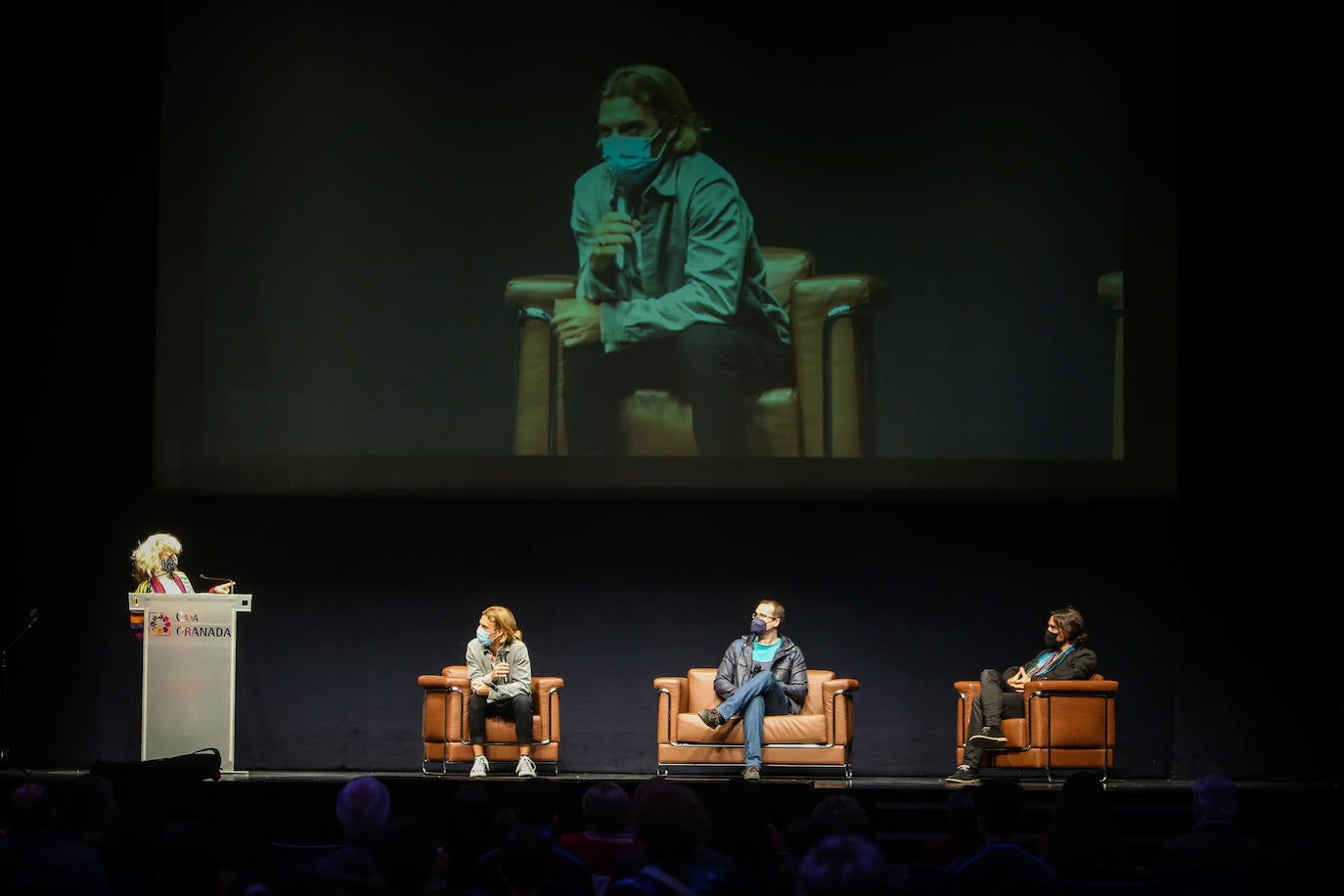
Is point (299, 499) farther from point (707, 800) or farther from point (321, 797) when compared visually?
point (707, 800)

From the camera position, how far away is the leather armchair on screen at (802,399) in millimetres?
7730

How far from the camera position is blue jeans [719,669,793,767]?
7191 millimetres

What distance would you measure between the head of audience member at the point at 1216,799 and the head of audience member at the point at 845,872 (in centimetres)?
198

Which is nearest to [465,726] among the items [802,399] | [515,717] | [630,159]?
[515,717]

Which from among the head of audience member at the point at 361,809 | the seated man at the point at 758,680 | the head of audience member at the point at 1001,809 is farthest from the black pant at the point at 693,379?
the head of audience member at the point at 361,809

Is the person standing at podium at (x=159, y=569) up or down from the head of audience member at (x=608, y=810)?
up

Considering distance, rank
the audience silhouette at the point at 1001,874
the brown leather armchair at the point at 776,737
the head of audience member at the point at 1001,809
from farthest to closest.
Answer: the brown leather armchair at the point at 776,737 < the head of audience member at the point at 1001,809 < the audience silhouette at the point at 1001,874

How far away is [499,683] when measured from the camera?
24.2 ft

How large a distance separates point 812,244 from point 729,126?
0.73 m

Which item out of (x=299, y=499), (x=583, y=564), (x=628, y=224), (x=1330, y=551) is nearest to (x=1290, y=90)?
(x=1330, y=551)

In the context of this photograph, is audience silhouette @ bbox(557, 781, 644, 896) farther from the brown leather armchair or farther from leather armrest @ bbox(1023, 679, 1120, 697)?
leather armrest @ bbox(1023, 679, 1120, 697)

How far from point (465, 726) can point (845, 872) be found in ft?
17.3

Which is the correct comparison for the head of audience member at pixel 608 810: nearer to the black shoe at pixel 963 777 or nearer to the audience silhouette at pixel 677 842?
the audience silhouette at pixel 677 842

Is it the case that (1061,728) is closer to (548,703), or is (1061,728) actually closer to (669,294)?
(548,703)
